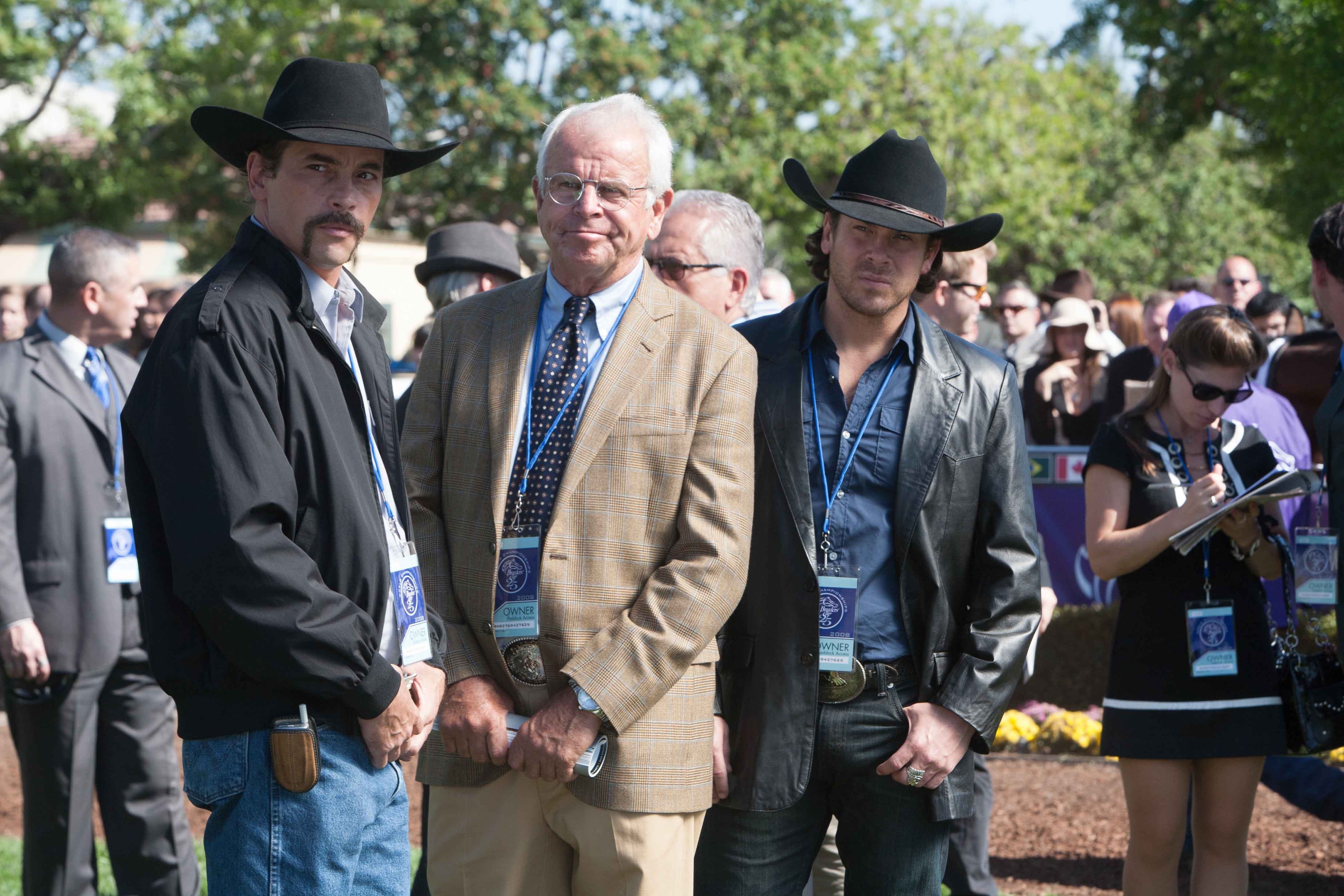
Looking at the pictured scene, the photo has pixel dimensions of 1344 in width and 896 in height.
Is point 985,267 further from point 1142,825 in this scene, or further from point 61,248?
point 61,248

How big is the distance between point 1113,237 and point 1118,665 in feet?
115

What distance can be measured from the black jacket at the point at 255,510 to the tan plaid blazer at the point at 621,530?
0.31 meters

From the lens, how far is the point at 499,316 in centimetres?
312

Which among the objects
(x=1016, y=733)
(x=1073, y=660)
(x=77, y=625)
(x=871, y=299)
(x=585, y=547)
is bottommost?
(x=1016, y=733)

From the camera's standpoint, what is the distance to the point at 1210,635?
13.5 ft

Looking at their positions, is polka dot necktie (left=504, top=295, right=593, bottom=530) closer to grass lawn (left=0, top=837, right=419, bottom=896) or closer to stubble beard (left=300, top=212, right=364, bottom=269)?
stubble beard (left=300, top=212, right=364, bottom=269)

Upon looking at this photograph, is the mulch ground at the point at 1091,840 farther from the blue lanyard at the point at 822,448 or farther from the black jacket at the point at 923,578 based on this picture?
the blue lanyard at the point at 822,448

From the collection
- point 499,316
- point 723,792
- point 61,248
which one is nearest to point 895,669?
point 723,792

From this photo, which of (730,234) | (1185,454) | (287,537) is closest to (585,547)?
(287,537)

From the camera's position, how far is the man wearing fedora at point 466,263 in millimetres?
5277

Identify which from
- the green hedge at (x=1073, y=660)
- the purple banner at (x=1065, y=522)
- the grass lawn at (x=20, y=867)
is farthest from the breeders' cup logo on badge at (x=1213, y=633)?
the green hedge at (x=1073, y=660)

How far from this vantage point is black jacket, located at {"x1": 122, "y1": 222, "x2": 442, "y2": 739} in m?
2.42

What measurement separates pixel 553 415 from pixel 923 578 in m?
0.98

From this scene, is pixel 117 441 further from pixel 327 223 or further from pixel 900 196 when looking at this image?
pixel 900 196
